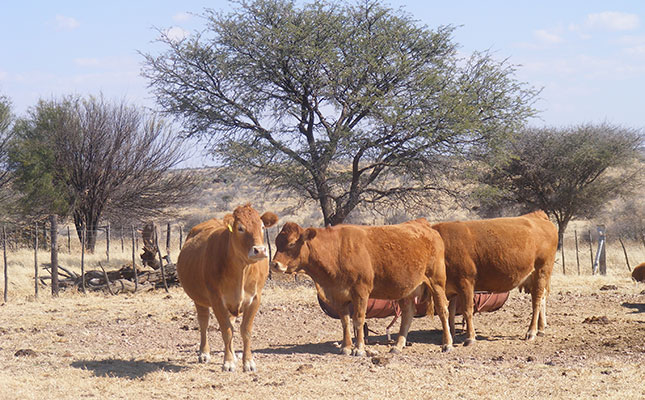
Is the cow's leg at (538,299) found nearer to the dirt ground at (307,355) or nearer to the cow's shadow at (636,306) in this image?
the dirt ground at (307,355)

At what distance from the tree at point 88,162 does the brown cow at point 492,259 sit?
68.9ft

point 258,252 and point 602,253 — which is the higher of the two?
point 258,252

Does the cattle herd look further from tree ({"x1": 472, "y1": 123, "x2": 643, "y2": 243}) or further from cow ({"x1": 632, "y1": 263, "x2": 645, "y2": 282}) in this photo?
tree ({"x1": 472, "y1": 123, "x2": 643, "y2": 243})

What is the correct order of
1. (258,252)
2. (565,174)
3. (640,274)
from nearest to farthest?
(258,252)
(640,274)
(565,174)

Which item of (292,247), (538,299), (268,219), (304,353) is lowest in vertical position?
(304,353)

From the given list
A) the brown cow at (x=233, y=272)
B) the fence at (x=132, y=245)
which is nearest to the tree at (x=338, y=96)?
the fence at (x=132, y=245)

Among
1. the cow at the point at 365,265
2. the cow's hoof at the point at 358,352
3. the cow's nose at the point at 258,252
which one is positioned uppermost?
the cow's nose at the point at 258,252

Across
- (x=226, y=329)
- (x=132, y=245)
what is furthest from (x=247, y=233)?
(x=132, y=245)

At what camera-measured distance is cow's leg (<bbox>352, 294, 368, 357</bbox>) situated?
902cm

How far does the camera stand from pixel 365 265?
9328mm

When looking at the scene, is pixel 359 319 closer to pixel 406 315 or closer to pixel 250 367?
pixel 406 315

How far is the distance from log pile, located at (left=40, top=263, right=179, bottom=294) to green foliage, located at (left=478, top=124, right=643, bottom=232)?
15096 mm

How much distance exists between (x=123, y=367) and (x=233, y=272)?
1.74m

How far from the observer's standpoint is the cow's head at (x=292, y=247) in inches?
348
